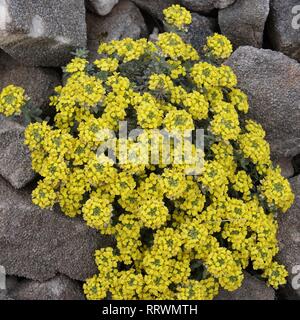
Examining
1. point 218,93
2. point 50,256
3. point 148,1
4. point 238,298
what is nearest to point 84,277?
point 50,256

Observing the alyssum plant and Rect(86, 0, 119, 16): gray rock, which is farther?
Rect(86, 0, 119, 16): gray rock

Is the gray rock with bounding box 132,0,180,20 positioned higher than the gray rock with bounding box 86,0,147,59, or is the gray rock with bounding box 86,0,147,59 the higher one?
the gray rock with bounding box 132,0,180,20

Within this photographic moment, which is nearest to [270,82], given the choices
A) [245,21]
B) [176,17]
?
[245,21]

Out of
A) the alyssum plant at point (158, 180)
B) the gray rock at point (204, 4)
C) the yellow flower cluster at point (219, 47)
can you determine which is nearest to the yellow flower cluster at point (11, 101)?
the alyssum plant at point (158, 180)

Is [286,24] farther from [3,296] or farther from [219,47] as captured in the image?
[3,296]

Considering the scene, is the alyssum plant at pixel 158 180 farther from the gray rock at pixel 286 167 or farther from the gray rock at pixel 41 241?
the gray rock at pixel 286 167

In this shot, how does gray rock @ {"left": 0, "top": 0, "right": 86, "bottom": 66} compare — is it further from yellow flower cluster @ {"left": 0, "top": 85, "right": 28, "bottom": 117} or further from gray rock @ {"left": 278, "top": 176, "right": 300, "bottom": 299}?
gray rock @ {"left": 278, "top": 176, "right": 300, "bottom": 299}

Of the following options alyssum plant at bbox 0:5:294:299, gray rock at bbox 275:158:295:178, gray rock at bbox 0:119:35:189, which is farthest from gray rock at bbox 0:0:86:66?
gray rock at bbox 275:158:295:178
